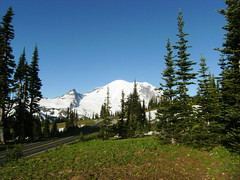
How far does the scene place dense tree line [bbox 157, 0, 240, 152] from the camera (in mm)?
11430

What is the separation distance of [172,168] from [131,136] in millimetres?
23390

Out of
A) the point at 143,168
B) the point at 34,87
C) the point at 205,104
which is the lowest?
the point at 143,168

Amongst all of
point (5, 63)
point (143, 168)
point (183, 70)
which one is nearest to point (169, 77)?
point (183, 70)

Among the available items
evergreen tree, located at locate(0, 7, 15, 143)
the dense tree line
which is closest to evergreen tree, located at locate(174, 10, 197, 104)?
the dense tree line

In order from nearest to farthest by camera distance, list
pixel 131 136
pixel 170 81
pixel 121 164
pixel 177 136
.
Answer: pixel 121 164 < pixel 177 136 < pixel 170 81 < pixel 131 136

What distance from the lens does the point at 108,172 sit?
9984 mm

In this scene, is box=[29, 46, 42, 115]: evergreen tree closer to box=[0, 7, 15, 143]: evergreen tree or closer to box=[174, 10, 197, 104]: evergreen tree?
box=[0, 7, 15, 143]: evergreen tree

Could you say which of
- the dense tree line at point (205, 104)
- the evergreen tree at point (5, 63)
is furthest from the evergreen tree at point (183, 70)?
the evergreen tree at point (5, 63)

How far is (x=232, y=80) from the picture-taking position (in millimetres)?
11000

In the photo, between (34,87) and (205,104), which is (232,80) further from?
(34,87)

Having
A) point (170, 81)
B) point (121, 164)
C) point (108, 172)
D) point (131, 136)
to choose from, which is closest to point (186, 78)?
point (170, 81)

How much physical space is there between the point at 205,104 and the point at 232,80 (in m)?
5.73

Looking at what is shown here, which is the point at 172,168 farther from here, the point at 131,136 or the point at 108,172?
the point at 131,136

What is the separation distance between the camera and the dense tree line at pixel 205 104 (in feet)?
37.5
